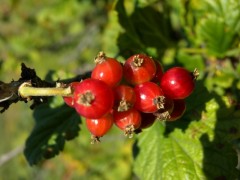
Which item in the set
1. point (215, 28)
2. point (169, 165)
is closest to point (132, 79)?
point (169, 165)

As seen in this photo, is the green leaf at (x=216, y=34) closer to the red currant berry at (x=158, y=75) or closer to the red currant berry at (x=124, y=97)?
the red currant berry at (x=158, y=75)

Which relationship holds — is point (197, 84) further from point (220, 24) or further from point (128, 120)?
point (128, 120)

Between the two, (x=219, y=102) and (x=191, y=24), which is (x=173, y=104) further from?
(x=191, y=24)

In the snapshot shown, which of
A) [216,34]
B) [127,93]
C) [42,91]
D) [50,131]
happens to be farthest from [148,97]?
[216,34]

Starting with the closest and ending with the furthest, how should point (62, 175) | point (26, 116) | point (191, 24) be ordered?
1. point (191, 24)
2. point (62, 175)
3. point (26, 116)

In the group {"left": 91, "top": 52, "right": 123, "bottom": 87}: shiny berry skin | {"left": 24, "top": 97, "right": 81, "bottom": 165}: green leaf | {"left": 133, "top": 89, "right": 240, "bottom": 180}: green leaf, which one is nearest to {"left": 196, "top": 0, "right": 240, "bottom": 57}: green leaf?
{"left": 133, "top": 89, "right": 240, "bottom": 180}: green leaf

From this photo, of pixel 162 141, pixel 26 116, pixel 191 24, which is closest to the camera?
pixel 162 141

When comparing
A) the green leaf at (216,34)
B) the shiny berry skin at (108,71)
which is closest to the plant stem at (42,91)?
the shiny berry skin at (108,71)

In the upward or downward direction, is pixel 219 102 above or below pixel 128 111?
below
